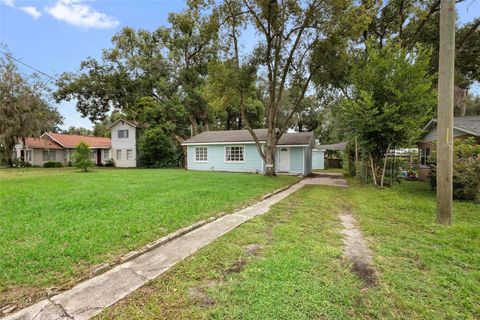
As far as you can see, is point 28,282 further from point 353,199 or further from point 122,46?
point 122,46

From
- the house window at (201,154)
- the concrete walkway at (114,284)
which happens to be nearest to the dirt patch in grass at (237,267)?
the concrete walkway at (114,284)

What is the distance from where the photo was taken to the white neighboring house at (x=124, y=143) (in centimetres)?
2506

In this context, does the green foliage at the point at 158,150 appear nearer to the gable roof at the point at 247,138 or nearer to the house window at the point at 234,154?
the gable roof at the point at 247,138

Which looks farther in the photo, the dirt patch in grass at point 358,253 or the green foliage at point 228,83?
the green foliage at point 228,83

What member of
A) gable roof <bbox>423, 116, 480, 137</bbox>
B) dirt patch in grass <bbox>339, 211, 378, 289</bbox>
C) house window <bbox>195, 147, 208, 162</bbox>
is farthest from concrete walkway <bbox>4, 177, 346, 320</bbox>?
house window <bbox>195, 147, 208, 162</bbox>

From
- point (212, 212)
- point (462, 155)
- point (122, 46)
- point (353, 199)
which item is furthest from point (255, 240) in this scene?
point (122, 46)

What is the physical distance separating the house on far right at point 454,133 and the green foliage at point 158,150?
64.8ft

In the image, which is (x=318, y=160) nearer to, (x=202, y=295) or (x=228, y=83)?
(x=228, y=83)

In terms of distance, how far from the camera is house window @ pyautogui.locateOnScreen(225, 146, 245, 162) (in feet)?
62.6

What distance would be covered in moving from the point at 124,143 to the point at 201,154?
1003cm

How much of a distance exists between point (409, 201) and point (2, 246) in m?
9.99

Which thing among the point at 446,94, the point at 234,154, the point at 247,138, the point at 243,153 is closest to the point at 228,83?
the point at 247,138

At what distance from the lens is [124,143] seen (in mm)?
25500

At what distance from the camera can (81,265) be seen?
3.29 meters
